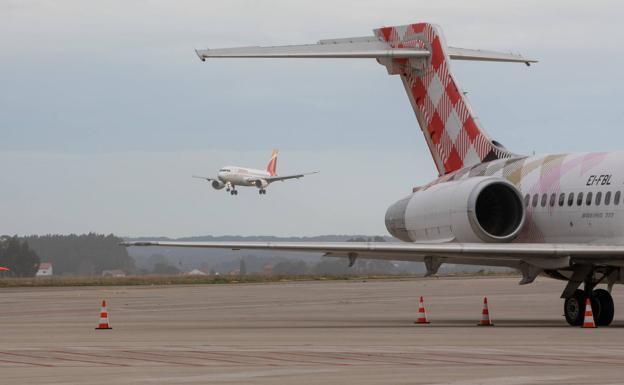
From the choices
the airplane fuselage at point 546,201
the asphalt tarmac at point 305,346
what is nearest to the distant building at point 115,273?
the asphalt tarmac at point 305,346

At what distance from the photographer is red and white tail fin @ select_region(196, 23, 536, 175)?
28062mm

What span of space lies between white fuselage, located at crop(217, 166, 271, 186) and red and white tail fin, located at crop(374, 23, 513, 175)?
89037 millimetres

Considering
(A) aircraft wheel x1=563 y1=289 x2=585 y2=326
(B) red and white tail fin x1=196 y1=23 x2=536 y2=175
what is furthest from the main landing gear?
(B) red and white tail fin x1=196 y1=23 x2=536 y2=175

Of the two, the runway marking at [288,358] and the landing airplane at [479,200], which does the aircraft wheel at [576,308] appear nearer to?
the landing airplane at [479,200]

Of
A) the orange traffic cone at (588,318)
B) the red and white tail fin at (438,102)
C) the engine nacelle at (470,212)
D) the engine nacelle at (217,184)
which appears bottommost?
the orange traffic cone at (588,318)

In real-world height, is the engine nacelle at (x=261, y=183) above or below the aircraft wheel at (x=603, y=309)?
above

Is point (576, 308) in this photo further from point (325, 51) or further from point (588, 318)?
point (325, 51)

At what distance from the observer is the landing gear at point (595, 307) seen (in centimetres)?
2381

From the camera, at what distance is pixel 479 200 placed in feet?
84.0

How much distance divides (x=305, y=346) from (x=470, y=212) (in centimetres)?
848

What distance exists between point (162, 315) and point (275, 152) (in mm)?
103611

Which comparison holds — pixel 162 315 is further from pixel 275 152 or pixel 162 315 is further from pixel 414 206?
pixel 275 152

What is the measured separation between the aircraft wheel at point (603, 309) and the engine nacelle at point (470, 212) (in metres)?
2.22

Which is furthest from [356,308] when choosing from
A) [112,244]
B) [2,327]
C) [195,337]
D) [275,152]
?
[112,244]
